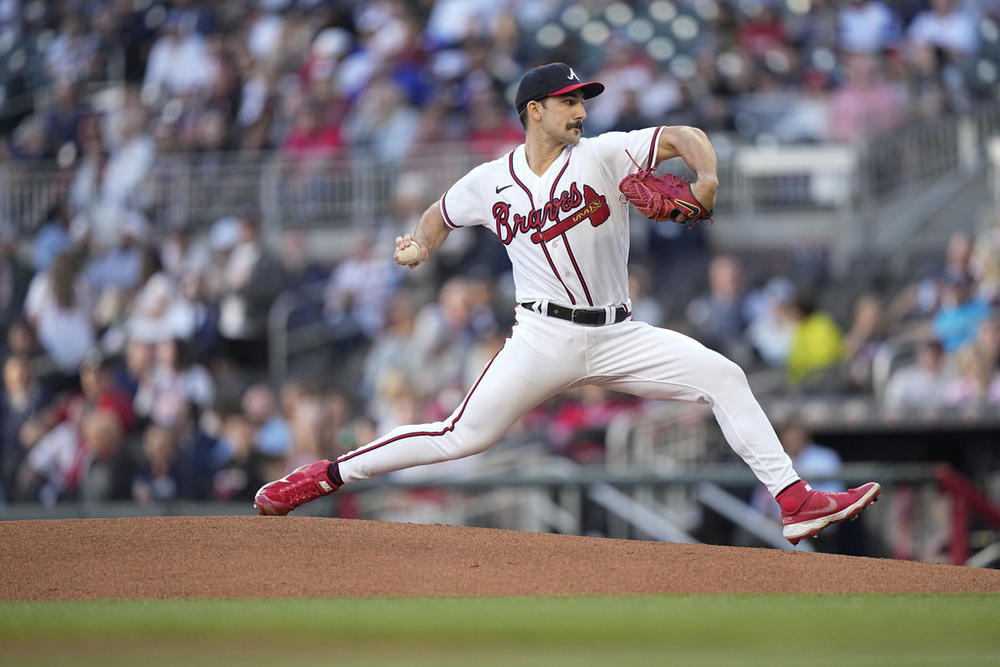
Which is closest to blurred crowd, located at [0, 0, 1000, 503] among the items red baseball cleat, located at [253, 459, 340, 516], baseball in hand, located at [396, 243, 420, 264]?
red baseball cleat, located at [253, 459, 340, 516]

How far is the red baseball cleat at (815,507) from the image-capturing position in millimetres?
5566

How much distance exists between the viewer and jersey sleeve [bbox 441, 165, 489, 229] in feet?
19.5

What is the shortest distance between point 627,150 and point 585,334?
2.24 feet

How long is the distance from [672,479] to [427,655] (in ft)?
16.7

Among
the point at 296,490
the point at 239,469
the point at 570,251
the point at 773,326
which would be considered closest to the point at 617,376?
the point at 570,251

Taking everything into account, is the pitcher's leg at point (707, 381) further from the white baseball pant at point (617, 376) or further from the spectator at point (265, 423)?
the spectator at point (265, 423)

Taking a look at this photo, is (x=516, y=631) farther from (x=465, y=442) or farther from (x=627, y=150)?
(x=627, y=150)

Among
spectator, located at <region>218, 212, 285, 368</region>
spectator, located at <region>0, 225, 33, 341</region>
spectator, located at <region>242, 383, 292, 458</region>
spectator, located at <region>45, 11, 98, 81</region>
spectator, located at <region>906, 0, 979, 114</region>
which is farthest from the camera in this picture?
spectator, located at <region>45, 11, 98, 81</region>

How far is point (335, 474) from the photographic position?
6047mm

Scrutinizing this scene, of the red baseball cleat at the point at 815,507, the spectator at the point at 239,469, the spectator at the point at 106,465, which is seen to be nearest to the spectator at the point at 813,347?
the spectator at the point at 239,469

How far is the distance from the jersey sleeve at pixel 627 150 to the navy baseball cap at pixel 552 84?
185mm

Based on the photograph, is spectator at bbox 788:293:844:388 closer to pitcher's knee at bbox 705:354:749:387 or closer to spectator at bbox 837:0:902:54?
spectator at bbox 837:0:902:54

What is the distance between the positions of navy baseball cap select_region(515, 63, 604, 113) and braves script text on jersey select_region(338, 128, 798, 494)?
19cm

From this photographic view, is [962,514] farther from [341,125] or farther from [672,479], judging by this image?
[341,125]
